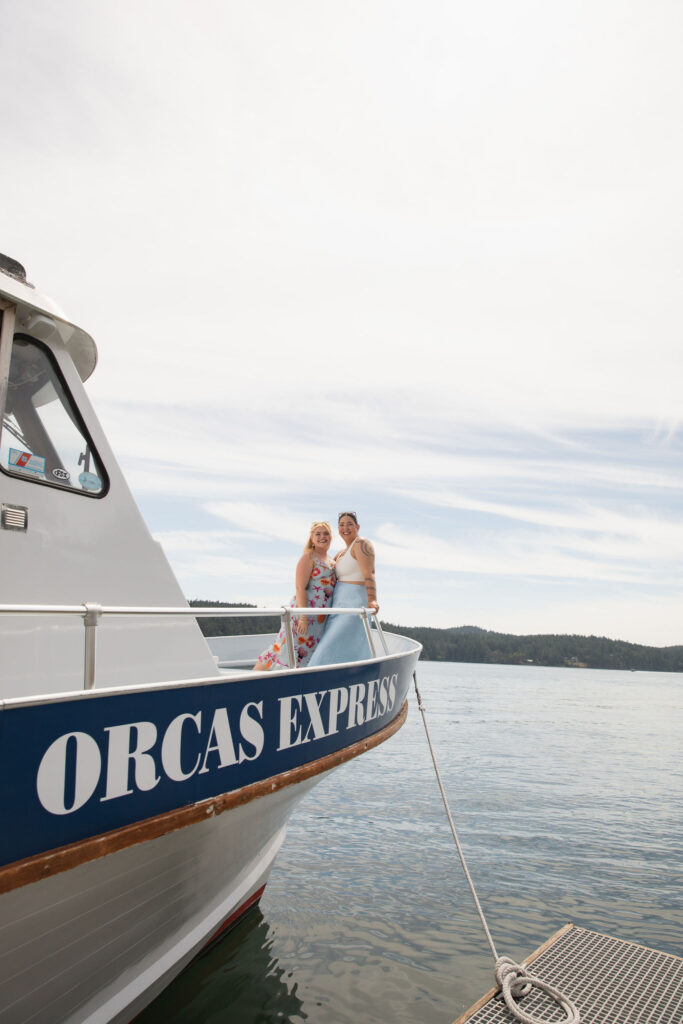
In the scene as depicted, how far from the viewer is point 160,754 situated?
9.35 feet

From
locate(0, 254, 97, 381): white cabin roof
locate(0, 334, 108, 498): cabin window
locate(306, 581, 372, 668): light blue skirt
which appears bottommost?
locate(306, 581, 372, 668): light blue skirt

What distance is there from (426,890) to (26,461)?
21.1 feet

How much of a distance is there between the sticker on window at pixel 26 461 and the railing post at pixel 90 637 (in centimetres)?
113

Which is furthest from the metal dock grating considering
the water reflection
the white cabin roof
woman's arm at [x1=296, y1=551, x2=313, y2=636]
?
the white cabin roof

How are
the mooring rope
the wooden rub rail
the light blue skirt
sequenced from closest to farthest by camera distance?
the wooden rub rail < the mooring rope < the light blue skirt

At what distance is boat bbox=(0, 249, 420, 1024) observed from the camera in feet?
8.16

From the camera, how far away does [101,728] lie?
261 cm

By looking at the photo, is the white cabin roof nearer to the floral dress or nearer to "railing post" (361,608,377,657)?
"railing post" (361,608,377,657)

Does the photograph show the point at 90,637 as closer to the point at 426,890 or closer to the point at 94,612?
the point at 94,612

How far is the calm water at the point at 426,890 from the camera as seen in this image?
4.99 meters

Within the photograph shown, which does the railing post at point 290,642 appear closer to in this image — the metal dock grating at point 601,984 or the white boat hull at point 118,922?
the white boat hull at point 118,922

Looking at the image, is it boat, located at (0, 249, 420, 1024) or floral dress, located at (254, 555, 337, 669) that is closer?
boat, located at (0, 249, 420, 1024)

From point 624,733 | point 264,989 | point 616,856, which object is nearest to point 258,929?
point 264,989

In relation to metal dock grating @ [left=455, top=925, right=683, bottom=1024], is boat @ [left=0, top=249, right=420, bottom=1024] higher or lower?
higher
